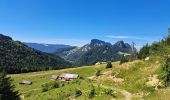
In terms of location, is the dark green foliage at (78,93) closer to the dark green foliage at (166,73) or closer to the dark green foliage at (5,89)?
the dark green foliage at (5,89)

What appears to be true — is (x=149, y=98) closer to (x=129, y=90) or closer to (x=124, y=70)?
(x=129, y=90)

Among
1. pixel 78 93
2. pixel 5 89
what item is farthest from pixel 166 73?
pixel 5 89

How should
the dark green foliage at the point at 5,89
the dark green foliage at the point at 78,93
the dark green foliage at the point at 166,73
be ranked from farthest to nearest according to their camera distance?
the dark green foliage at the point at 78,93, the dark green foliage at the point at 166,73, the dark green foliage at the point at 5,89

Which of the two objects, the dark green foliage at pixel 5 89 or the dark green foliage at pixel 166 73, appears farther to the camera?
the dark green foliage at pixel 166 73

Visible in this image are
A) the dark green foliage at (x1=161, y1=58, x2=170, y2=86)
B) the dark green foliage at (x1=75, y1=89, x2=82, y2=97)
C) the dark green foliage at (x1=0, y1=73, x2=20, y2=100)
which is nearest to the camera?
the dark green foliage at (x1=0, y1=73, x2=20, y2=100)

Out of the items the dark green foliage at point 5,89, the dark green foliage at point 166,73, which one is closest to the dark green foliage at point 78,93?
the dark green foliage at point 5,89

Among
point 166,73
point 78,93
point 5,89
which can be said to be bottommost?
point 78,93

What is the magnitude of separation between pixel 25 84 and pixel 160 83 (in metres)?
91.4

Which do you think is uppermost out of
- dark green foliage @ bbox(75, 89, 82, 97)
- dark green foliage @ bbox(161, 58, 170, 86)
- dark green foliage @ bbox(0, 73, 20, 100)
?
dark green foliage @ bbox(161, 58, 170, 86)

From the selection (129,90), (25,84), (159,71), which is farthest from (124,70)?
(25,84)

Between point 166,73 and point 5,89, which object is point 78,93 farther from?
point 166,73

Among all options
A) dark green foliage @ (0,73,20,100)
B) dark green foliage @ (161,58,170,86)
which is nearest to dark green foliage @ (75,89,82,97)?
dark green foliage @ (0,73,20,100)

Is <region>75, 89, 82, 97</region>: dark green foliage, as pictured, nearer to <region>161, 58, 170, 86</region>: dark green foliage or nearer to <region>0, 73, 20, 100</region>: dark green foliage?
<region>0, 73, 20, 100</region>: dark green foliage

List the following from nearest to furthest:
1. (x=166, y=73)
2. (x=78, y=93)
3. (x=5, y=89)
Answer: (x=5, y=89), (x=166, y=73), (x=78, y=93)
